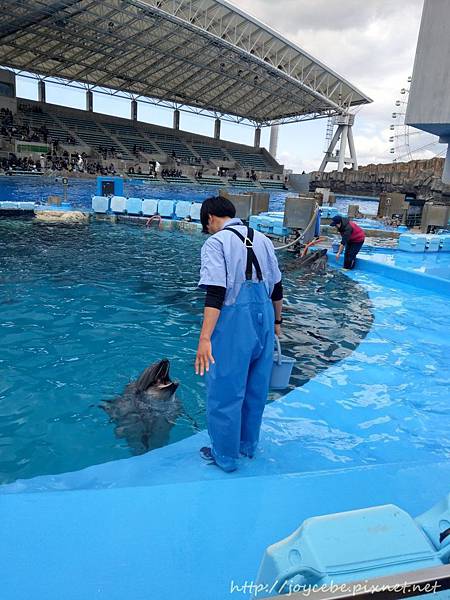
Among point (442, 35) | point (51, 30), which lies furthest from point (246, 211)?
point (51, 30)

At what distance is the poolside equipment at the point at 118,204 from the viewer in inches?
661

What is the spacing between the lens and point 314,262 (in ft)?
31.9

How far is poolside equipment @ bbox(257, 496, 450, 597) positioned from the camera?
1134mm

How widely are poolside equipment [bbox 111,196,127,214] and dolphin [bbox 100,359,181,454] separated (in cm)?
1395

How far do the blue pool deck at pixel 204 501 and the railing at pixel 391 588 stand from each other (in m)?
0.78

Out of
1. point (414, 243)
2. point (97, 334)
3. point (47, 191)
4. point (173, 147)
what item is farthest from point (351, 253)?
point (173, 147)

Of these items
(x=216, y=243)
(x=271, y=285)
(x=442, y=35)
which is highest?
(x=442, y=35)

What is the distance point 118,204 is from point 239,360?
50.5 feet

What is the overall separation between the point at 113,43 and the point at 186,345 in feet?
123

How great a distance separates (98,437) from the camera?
3434 millimetres

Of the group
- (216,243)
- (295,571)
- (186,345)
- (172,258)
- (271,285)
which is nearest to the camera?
(295,571)

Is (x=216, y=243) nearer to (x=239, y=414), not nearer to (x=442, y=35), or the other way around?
(x=239, y=414)

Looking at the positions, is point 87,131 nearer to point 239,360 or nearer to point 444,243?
point 444,243

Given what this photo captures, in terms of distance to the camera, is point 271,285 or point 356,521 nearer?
point 356,521
